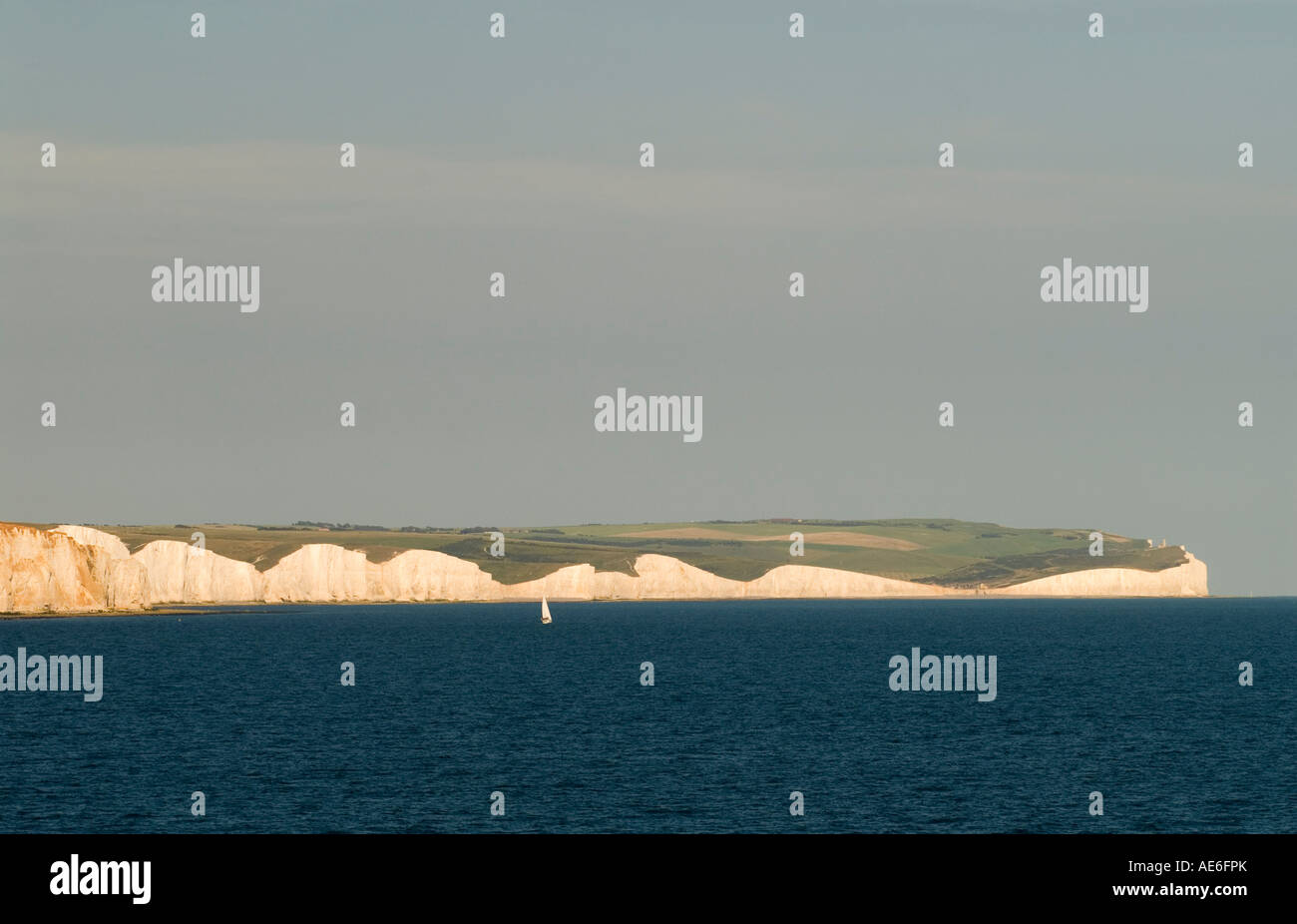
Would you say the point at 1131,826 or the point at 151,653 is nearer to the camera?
the point at 1131,826

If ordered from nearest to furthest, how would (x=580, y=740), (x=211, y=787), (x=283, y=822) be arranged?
(x=283, y=822)
(x=211, y=787)
(x=580, y=740)

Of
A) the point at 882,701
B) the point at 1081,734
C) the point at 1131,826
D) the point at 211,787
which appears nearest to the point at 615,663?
the point at 882,701
